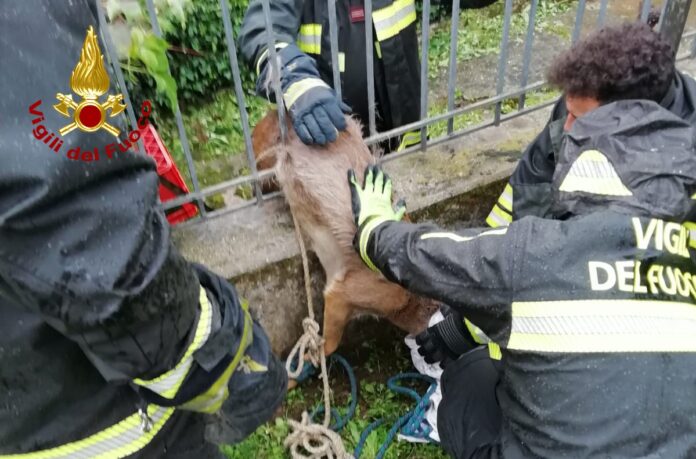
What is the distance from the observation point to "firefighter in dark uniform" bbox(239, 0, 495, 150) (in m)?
2.42

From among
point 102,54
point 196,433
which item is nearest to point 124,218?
point 102,54

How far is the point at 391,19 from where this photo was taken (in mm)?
2980

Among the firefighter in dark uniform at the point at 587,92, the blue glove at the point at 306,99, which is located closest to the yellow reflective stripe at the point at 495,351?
the firefighter in dark uniform at the point at 587,92

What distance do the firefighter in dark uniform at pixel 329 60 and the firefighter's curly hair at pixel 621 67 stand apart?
95 cm

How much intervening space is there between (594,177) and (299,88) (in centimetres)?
120

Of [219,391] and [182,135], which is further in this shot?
[182,135]

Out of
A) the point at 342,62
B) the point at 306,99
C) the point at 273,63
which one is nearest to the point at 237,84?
the point at 273,63

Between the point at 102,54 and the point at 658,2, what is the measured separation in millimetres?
6137

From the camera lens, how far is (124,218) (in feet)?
3.19

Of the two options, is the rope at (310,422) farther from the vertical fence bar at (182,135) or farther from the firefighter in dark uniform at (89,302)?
the firefighter in dark uniform at (89,302)

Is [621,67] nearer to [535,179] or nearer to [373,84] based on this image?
[535,179]

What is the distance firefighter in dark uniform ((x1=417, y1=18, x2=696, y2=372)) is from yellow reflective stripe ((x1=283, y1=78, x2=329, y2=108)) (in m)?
1.00

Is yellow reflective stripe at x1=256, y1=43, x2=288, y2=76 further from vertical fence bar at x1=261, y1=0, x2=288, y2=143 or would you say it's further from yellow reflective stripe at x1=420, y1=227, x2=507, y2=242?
yellow reflective stripe at x1=420, y1=227, x2=507, y2=242

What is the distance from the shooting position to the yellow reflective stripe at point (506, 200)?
2758 millimetres
